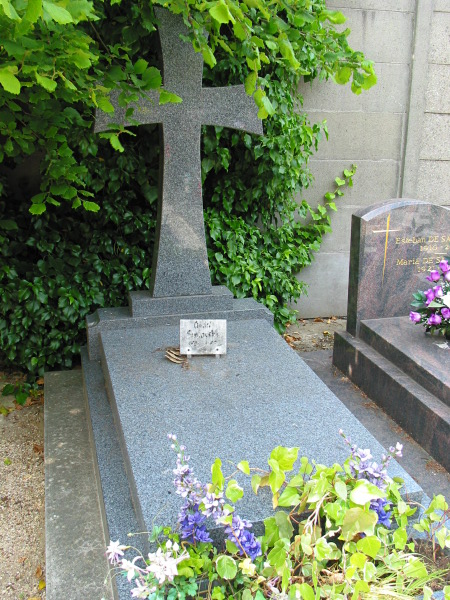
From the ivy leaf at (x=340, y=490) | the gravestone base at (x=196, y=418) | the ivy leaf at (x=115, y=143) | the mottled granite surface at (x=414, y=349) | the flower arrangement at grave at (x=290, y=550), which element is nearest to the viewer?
the flower arrangement at grave at (x=290, y=550)

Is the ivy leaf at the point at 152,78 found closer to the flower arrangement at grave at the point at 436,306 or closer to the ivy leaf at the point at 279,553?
the ivy leaf at the point at 279,553

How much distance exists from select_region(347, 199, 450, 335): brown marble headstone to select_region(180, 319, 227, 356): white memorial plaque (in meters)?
1.17

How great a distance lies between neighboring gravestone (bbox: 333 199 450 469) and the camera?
3.39 metres

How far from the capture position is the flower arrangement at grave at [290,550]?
1541 millimetres

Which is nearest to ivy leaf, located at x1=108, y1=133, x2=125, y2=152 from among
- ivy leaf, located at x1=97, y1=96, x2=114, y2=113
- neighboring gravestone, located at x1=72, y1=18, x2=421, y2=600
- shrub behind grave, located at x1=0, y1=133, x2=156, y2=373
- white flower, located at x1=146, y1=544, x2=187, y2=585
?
ivy leaf, located at x1=97, y1=96, x2=114, y2=113

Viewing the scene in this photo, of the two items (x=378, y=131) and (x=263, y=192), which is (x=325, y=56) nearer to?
(x=263, y=192)

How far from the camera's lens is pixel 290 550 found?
5.44 feet

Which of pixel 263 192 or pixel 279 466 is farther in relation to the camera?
pixel 263 192

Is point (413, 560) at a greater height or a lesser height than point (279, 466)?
lesser

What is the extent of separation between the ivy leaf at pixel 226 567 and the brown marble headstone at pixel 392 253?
2555 mm

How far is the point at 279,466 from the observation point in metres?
1.74

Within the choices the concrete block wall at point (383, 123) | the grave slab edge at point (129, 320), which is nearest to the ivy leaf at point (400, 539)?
the grave slab edge at point (129, 320)

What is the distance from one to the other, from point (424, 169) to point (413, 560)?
4382 millimetres

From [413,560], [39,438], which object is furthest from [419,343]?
[39,438]
